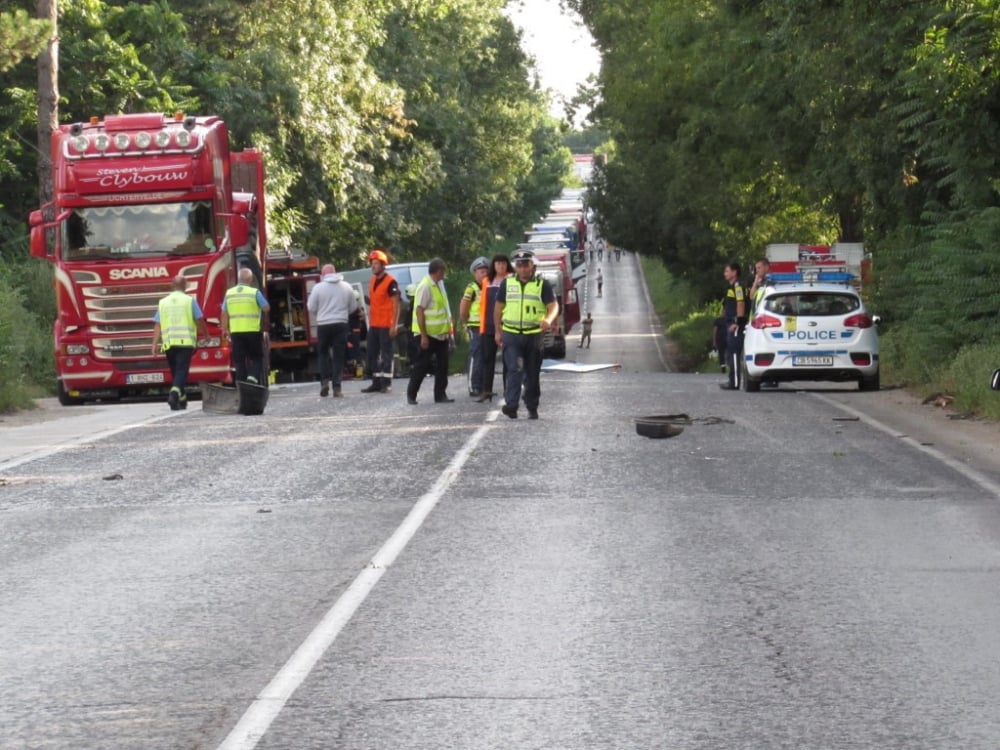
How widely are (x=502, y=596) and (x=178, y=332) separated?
1489 centimetres

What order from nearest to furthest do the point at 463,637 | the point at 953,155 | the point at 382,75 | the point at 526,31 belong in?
the point at 463,637 < the point at 953,155 < the point at 382,75 < the point at 526,31

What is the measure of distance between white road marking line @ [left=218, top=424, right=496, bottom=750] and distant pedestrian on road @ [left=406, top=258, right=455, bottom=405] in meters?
9.62

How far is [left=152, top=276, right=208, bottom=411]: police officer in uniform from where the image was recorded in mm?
22922

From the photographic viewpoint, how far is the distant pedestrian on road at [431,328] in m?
22.2

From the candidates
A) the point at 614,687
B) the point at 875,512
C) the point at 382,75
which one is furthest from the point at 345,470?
the point at 382,75

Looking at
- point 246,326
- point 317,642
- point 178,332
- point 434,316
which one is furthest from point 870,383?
point 317,642

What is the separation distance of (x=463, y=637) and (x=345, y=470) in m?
6.62

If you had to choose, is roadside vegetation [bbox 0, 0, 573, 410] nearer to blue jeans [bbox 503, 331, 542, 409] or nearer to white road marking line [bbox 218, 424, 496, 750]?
blue jeans [bbox 503, 331, 542, 409]

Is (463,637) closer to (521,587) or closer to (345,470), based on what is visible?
(521,587)

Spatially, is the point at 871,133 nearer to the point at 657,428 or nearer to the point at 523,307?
→ the point at 523,307

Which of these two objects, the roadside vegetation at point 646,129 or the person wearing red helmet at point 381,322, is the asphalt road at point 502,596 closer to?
the roadside vegetation at point 646,129

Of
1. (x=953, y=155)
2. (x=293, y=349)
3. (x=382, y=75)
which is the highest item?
(x=382, y=75)

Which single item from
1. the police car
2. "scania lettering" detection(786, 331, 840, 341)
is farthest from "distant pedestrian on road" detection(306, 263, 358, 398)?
"scania lettering" detection(786, 331, 840, 341)

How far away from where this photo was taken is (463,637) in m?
7.88
